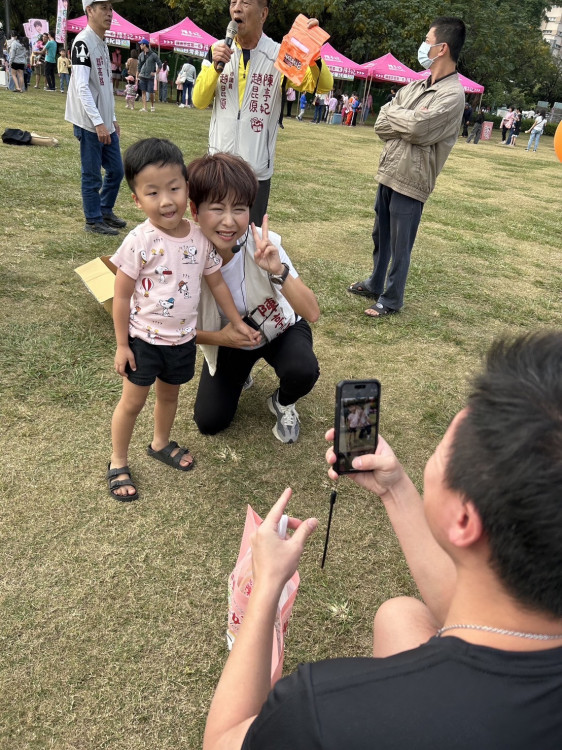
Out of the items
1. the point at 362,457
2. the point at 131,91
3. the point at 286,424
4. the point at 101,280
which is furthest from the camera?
the point at 131,91

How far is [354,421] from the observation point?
155 cm

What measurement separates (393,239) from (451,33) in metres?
1.39

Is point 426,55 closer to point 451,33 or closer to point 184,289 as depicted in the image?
point 451,33

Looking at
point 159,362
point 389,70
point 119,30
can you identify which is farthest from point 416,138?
point 389,70

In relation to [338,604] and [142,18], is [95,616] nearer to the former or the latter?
[338,604]

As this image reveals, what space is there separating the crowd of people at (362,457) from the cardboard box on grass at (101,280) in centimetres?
100

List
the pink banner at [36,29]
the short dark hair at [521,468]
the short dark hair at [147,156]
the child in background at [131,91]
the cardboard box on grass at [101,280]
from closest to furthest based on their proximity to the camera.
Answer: the short dark hair at [521,468], the short dark hair at [147,156], the cardboard box on grass at [101,280], the child in background at [131,91], the pink banner at [36,29]

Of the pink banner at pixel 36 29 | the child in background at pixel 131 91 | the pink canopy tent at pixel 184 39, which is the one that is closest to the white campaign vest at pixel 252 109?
the child in background at pixel 131 91

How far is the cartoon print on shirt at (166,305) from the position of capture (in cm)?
214

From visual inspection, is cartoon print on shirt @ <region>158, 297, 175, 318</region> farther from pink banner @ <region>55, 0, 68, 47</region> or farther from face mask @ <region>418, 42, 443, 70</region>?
pink banner @ <region>55, 0, 68, 47</region>

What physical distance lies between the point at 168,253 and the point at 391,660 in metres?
1.67

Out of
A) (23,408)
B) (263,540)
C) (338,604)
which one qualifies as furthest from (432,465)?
(23,408)

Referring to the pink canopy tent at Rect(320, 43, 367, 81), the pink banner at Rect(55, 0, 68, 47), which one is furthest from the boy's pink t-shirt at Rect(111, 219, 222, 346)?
the pink canopy tent at Rect(320, 43, 367, 81)

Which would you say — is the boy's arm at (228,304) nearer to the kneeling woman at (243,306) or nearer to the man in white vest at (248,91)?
the kneeling woman at (243,306)
